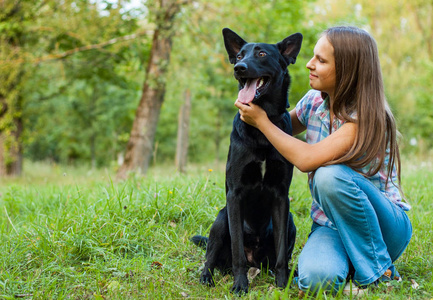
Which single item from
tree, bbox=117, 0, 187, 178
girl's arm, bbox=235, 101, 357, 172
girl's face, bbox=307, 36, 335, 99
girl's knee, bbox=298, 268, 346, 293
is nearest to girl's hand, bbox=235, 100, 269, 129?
girl's arm, bbox=235, 101, 357, 172

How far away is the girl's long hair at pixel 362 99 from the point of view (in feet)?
7.04

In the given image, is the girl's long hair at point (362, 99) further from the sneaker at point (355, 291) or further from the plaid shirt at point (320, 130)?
the sneaker at point (355, 291)

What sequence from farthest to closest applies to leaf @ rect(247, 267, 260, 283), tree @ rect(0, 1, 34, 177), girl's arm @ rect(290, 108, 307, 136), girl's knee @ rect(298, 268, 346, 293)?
1. tree @ rect(0, 1, 34, 177)
2. girl's arm @ rect(290, 108, 307, 136)
3. leaf @ rect(247, 267, 260, 283)
4. girl's knee @ rect(298, 268, 346, 293)

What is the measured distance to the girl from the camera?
2127 millimetres

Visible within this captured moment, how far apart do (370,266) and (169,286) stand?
1167 millimetres

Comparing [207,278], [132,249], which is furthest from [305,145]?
[132,249]

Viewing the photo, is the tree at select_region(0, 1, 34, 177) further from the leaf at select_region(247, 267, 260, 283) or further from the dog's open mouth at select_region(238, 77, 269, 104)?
the leaf at select_region(247, 267, 260, 283)

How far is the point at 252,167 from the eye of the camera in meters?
2.29

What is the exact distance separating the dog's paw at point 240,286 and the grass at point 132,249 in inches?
1.8

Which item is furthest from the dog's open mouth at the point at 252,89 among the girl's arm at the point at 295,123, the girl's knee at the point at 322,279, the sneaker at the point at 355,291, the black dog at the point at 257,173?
the sneaker at the point at 355,291

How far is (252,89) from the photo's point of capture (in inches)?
90.8

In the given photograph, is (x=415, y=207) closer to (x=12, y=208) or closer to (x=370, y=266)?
(x=370, y=266)

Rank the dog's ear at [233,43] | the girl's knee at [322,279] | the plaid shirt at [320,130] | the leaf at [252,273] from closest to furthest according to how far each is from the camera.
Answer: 1. the girl's knee at [322,279]
2. the plaid shirt at [320,130]
3. the leaf at [252,273]
4. the dog's ear at [233,43]

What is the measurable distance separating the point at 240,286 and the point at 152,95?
6.17m
